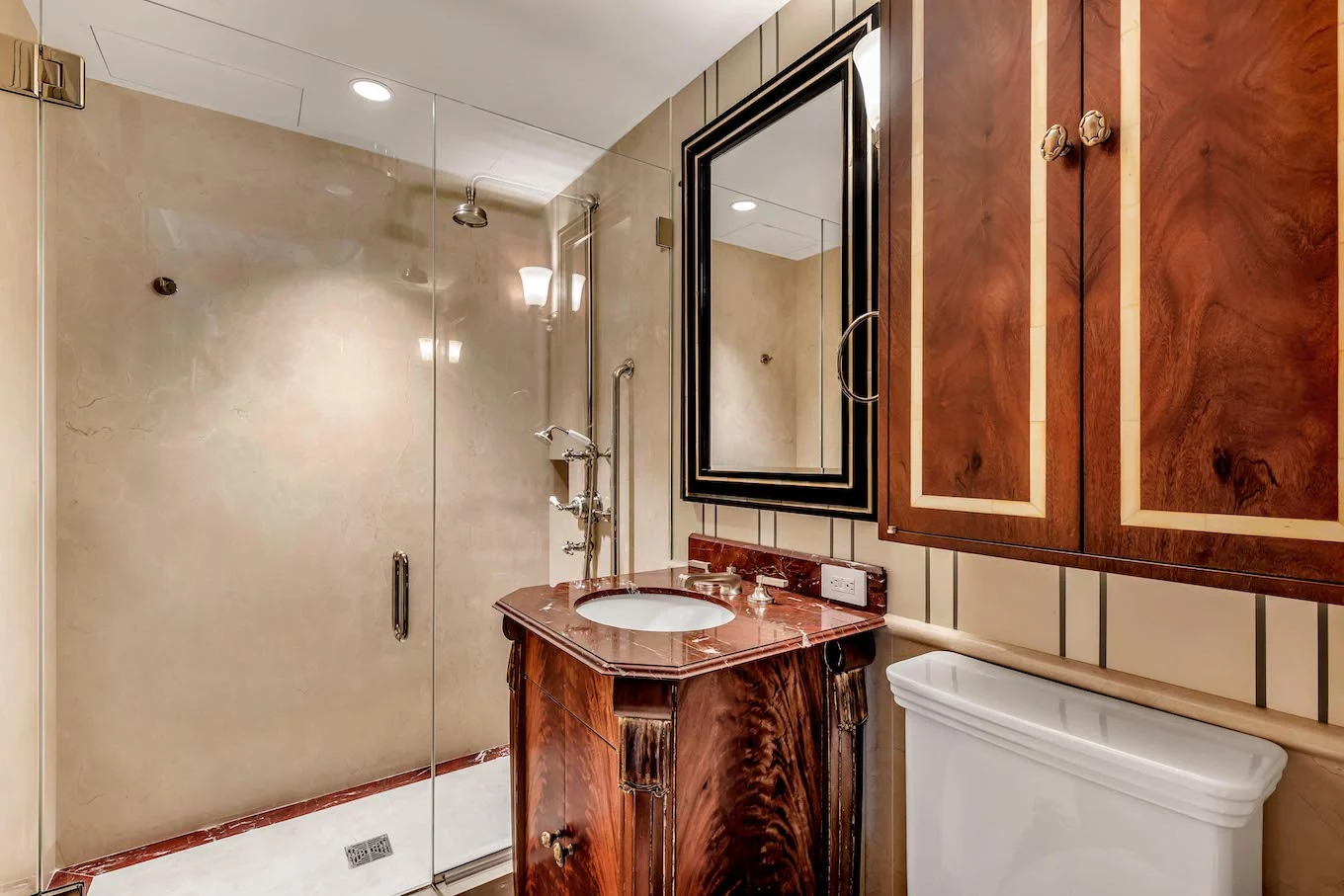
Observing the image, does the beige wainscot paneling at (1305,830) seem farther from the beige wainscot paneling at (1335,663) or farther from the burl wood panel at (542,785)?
the burl wood panel at (542,785)

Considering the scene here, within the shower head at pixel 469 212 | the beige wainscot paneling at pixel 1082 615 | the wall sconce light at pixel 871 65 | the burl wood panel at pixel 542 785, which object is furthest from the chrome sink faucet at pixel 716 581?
the shower head at pixel 469 212

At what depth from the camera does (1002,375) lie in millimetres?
795

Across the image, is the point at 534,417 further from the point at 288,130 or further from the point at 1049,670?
the point at 1049,670

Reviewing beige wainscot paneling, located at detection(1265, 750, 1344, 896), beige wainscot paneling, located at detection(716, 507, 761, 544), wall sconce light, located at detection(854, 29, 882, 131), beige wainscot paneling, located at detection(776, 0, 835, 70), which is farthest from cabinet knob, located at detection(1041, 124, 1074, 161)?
beige wainscot paneling, located at detection(716, 507, 761, 544)

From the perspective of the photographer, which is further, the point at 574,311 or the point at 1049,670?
the point at 574,311

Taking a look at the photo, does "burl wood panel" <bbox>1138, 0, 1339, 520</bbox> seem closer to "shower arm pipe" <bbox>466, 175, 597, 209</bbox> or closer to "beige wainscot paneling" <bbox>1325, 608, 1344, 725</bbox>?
"beige wainscot paneling" <bbox>1325, 608, 1344, 725</bbox>

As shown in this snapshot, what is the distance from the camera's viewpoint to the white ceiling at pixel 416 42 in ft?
4.68

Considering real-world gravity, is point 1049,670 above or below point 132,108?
below

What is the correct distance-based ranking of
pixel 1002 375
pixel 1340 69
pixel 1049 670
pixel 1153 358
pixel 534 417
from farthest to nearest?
pixel 534 417, pixel 1049 670, pixel 1002 375, pixel 1153 358, pixel 1340 69

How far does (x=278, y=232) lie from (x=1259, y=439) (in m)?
2.04

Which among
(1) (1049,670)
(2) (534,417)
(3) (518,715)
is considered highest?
(2) (534,417)

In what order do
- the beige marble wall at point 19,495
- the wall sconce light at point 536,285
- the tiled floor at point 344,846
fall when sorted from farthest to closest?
the wall sconce light at point 536,285
the tiled floor at point 344,846
the beige marble wall at point 19,495

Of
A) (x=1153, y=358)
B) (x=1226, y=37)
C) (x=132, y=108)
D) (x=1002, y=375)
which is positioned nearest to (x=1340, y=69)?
(x=1226, y=37)

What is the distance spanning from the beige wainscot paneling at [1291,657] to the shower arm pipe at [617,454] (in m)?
1.49
